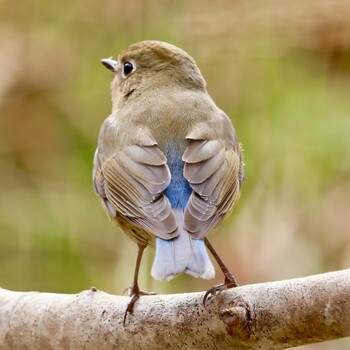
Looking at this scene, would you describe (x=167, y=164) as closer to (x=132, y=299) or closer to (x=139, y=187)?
(x=139, y=187)

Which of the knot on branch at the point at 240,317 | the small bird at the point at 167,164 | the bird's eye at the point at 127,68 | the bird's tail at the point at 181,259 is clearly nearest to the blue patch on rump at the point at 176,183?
the small bird at the point at 167,164

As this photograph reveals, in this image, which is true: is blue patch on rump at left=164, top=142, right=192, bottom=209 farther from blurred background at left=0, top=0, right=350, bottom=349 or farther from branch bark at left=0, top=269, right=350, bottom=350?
blurred background at left=0, top=0, right=350, bottom=349

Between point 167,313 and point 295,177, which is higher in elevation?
point 295,177

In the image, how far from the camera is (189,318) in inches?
139

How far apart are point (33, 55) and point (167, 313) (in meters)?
3.32

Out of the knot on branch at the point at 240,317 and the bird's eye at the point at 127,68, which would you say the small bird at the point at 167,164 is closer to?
the bird's eye at the point at 127,68

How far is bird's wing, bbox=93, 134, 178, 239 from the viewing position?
3801 millimetres

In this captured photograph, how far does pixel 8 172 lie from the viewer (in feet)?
21.3

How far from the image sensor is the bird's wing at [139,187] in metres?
3.80

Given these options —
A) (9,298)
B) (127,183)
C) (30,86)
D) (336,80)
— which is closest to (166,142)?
(127,183)

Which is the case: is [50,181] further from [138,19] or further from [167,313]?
[167,313]

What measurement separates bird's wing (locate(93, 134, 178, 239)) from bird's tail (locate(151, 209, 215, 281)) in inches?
2.7

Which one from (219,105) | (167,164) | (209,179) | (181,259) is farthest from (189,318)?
(219,105)

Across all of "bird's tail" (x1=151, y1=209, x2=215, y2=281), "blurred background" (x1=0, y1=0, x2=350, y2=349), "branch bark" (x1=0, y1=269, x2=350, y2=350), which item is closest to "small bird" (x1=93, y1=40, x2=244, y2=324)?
"bird's tail" (x1=151, y1=209, x2=215, y2=281)
